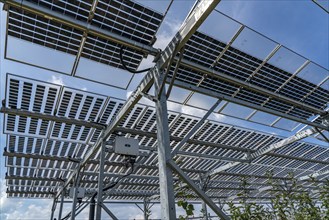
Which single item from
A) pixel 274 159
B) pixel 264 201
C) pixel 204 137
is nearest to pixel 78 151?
pixel 204 137

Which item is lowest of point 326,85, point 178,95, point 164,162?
A: point 164,162

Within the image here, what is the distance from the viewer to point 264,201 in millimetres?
29312

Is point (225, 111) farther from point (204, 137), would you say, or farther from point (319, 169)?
point (319, 169)

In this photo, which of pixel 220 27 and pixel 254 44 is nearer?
pixel 220 27

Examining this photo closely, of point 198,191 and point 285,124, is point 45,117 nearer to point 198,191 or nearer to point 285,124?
point 198,191

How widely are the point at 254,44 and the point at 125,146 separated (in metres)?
4.99

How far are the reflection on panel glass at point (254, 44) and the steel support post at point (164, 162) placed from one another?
2.89 meters

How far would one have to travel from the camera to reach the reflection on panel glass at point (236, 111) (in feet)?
28.6

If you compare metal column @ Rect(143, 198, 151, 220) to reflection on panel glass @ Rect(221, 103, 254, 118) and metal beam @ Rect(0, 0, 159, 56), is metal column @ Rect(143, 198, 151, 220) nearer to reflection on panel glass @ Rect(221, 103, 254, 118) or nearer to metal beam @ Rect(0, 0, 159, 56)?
reflection on panel glass @ Rect(221, 103, 254, 118)

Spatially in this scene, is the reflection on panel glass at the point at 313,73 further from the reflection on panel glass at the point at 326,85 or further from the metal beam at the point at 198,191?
the metal beam at the point at 198,191

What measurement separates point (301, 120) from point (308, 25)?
392cm

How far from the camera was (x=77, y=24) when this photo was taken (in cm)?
475

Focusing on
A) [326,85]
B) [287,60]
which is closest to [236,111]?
[287,60]

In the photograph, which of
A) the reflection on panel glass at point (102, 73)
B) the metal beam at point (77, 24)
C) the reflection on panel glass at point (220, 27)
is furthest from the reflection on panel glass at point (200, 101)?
the metal beam at point (77, 24)
